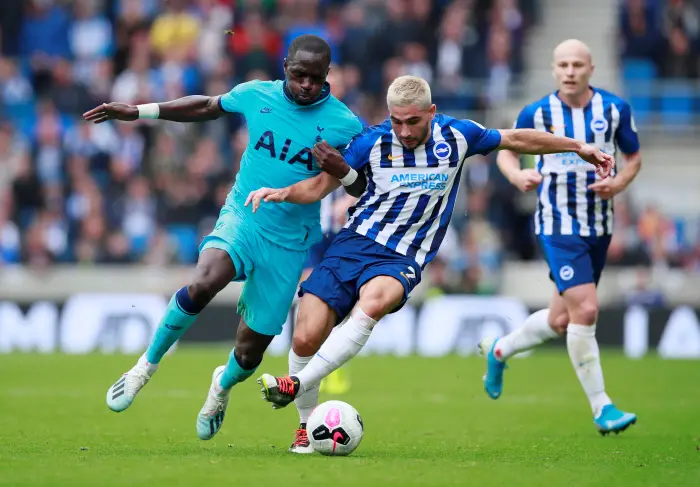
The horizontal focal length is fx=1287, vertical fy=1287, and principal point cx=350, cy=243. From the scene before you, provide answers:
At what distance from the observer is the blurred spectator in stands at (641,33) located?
2208 centimetres

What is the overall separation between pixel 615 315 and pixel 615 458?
10.3m

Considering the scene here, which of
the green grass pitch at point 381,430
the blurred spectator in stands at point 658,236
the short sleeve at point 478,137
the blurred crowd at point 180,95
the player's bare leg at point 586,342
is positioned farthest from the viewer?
the blurred crowd at point 180,95

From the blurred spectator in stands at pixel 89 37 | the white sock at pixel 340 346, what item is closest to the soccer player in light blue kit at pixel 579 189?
the white sock at pixel 340 346

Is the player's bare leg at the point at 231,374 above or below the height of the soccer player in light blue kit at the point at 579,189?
below

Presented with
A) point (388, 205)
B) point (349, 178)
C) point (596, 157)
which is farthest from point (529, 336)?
point (349, 178)

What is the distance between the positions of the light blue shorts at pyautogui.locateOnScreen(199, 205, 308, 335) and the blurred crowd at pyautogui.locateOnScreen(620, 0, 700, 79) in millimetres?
14631


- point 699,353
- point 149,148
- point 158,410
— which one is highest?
point 149,148

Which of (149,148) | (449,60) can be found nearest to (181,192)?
(149,148)

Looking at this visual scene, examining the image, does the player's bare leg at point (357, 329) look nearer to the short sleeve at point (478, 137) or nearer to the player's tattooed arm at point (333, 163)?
the player's tattooed arm at point (333, 163)

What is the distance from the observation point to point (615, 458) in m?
8.13

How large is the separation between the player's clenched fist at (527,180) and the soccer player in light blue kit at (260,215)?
1659 millimetres

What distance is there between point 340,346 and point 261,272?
0.87 meters

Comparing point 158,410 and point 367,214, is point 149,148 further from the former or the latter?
point 367,214

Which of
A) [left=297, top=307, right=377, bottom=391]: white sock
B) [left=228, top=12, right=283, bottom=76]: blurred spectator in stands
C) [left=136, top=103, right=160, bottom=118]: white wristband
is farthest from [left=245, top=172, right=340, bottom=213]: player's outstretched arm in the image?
[left=228, top=12, right=283, bottom=76]: blurred spectator in stands
